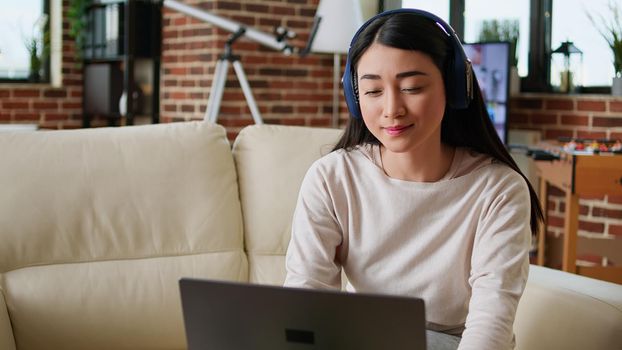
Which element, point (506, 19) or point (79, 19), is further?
point (79, 19)

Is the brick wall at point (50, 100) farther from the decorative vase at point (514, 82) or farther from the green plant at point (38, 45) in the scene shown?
the decorative vase at point (514, 82)

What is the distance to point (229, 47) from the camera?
4180 mm

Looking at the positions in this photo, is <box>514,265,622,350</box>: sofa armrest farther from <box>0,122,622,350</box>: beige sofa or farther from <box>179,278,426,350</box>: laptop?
<box>179,278,426,350</box>: laptop

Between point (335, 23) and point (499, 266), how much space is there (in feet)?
9.56

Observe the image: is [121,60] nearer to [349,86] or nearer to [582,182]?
[582,182]

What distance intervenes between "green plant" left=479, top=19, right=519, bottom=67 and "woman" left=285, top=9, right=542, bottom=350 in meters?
3.00

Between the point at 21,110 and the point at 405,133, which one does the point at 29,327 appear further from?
the point at 21,110

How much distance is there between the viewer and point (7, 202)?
1978 mm

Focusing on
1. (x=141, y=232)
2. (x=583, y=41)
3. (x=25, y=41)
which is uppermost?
(x=25, y=41)

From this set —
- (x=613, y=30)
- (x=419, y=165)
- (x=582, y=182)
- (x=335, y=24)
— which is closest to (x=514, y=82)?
(x=613, y=30)

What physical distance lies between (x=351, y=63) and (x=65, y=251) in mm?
845

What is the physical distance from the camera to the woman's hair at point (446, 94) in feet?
5.10

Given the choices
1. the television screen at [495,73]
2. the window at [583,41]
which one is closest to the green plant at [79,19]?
the television screen at [495,73]

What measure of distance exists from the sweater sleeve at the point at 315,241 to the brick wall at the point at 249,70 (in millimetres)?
2804
